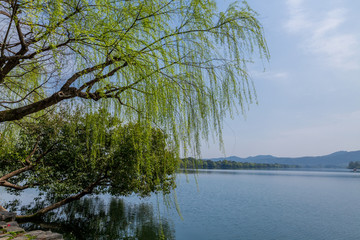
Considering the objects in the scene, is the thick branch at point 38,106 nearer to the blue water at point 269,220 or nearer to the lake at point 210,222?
the lake at point 210,222

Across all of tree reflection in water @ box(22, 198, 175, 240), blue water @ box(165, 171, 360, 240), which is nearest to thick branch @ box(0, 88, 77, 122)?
tree reflection in water @ box(22, 198, 175, 240)

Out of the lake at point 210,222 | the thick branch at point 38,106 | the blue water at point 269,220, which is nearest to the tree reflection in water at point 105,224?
the lake at point 210,222

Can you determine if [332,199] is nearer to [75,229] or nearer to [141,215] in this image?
[141,215]

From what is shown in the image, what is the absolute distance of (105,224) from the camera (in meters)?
14.2

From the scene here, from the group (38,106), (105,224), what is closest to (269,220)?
(105,224)

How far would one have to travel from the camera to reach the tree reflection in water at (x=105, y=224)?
12078mm

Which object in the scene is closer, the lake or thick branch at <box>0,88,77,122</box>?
thick branch at <box>0,88,77,122</box>

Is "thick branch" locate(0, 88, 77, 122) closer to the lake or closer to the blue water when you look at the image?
the lake

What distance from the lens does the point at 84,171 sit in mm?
11633

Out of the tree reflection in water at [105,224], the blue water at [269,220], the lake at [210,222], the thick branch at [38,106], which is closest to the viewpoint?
the thick branch at [38,106]

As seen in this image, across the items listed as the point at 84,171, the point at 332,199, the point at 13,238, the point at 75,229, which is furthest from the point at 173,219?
the point at 332,199

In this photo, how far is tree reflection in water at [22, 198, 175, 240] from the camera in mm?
12078

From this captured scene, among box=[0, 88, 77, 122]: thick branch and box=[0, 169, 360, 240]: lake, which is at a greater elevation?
box=[0, 88, 77, 122]: thick branch

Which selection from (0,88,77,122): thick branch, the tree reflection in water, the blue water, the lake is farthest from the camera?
the blue water
